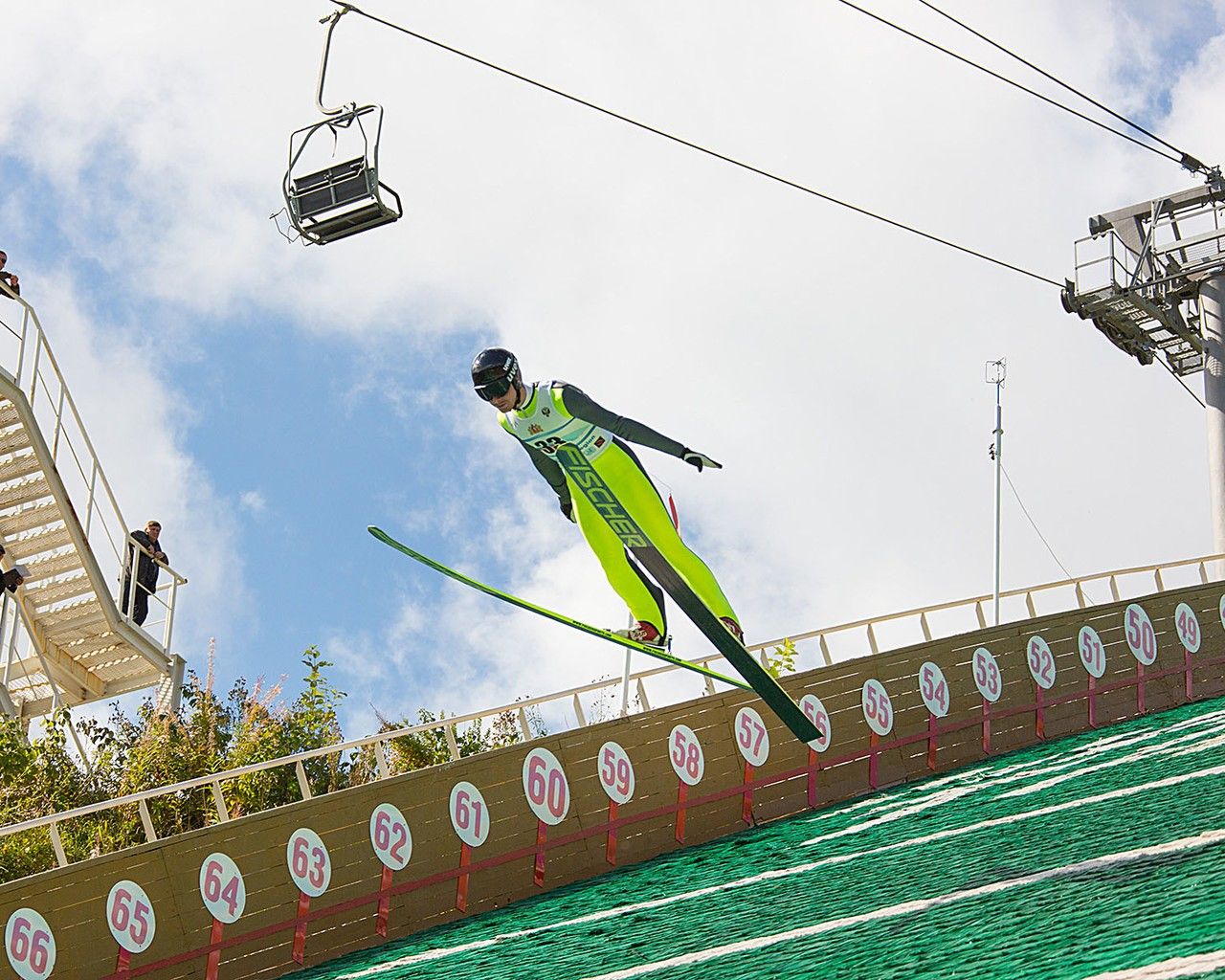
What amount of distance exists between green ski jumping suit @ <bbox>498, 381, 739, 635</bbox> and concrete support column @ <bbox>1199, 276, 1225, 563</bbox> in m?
16.1

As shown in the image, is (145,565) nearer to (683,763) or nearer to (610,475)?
(683,763)

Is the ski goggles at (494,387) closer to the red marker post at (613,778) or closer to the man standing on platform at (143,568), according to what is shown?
the red marker post at (613,778)

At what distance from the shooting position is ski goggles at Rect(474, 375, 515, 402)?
1068cm

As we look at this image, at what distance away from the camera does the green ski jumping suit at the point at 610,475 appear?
10852 mm

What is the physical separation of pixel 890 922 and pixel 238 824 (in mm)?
5266

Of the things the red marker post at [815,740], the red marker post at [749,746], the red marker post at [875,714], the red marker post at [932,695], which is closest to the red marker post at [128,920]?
the red marker post at [749,746]

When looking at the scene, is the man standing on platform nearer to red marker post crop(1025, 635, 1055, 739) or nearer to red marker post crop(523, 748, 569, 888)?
red marker post crop(523, 748, 569, 888)

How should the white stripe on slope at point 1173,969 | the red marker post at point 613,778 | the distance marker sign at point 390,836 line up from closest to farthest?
the white stripe on slope at point 1173,969 → the distance marker sign at point 390,836 → the red marker post at point 613,778

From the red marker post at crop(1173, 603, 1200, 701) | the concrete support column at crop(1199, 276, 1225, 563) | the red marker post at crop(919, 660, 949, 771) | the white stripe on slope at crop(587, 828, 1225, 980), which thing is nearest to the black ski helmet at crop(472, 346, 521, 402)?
the white stripe on slope at crop(587, 828, 1225, 980)

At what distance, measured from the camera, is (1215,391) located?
82.7 feet

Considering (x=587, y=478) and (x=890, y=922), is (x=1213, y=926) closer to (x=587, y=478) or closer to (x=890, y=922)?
(x=890, y=922)

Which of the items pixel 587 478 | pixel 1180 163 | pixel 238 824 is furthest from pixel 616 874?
pixel 1180 163

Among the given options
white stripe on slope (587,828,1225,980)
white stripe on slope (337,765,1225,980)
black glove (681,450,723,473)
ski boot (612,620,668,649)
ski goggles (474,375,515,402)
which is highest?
ski goggles (474,375,515,402)

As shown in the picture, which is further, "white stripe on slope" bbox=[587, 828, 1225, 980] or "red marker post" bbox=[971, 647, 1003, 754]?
"red marker post" bbox=[971, 647, 1003, 754]
